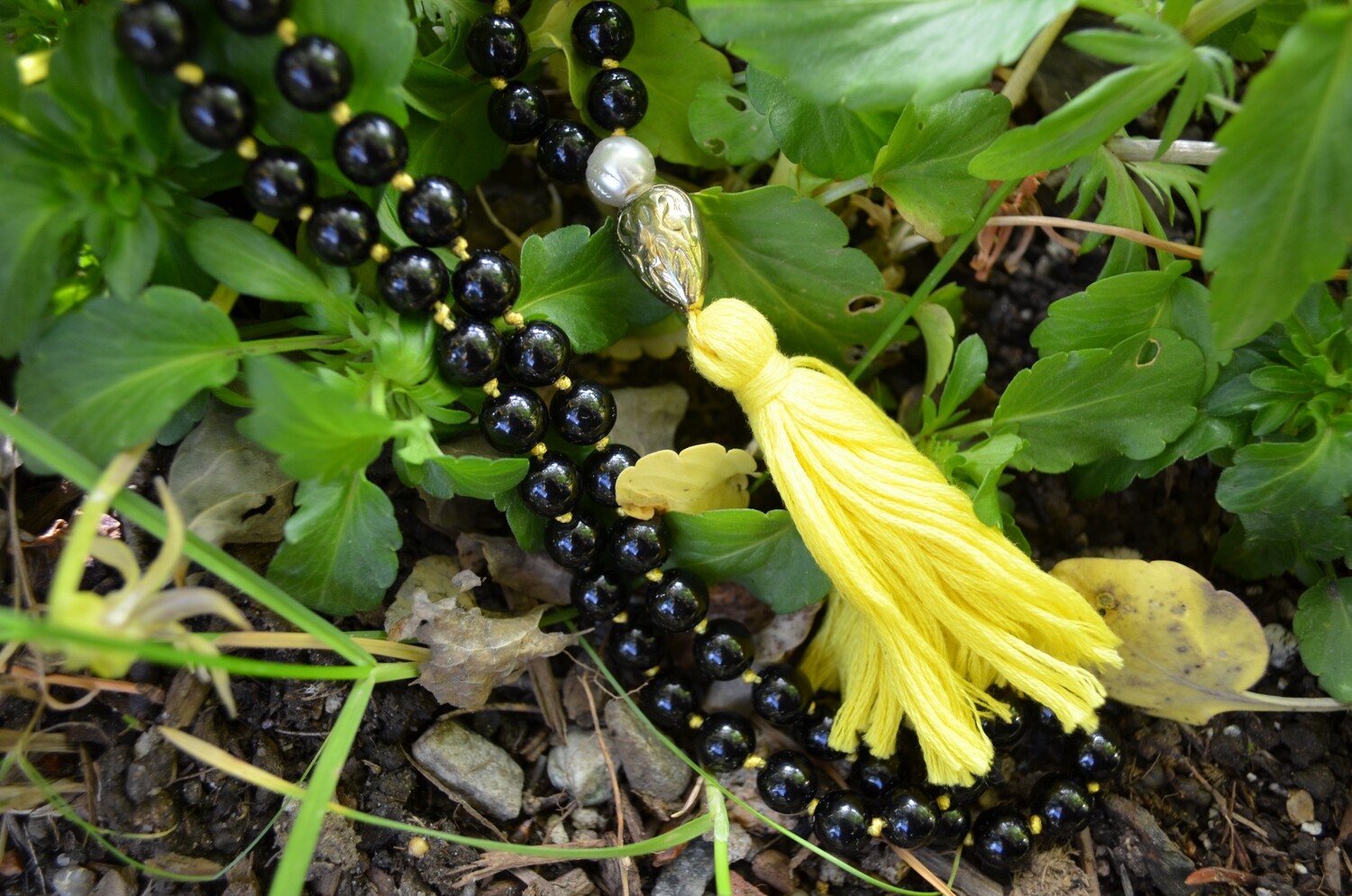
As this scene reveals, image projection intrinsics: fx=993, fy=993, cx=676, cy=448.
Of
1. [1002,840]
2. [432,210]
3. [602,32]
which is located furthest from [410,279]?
[1002,840]

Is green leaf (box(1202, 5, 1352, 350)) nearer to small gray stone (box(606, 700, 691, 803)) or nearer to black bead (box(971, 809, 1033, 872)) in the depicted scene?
black bead (box(971, 809, 1033, 872))

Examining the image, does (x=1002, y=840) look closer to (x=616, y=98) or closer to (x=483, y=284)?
(x=483, y=284)

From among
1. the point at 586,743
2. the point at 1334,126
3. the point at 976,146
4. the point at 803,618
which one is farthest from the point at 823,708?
the point at 1334,126

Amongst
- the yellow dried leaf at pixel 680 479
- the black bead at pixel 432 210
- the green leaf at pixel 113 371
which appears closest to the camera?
the green leaf at pixel 113 371

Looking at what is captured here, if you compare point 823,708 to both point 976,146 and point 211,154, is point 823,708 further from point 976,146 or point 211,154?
point 211,154

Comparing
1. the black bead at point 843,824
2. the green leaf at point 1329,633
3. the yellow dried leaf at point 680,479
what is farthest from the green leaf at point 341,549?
the green leaf at point 1329,633

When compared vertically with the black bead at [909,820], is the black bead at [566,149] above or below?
above

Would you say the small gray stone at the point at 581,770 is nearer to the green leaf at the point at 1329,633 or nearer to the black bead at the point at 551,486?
the black bead at the point at 551,486

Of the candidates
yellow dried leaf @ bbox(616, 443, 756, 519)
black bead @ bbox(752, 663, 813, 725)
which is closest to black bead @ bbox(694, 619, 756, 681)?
black bead @ bbox(752, 663, 813, 725)
